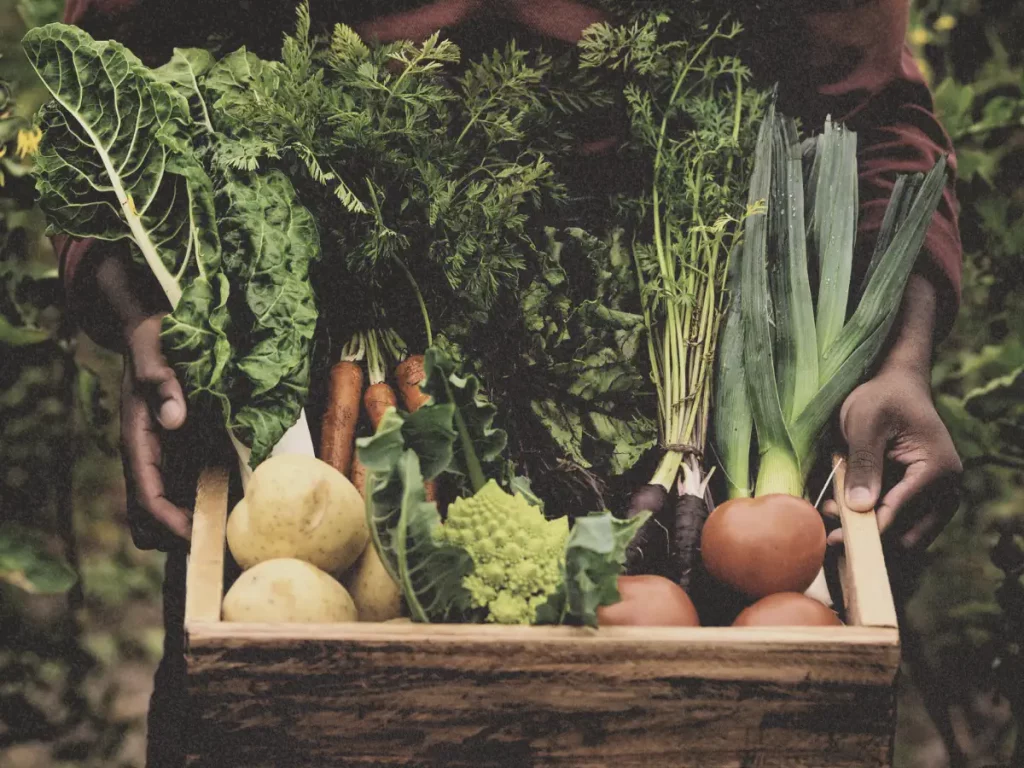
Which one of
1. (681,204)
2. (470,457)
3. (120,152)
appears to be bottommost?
(470,457)

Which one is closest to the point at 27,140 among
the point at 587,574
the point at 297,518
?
the point at 297,518

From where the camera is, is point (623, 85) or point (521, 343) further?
point (623, 85)

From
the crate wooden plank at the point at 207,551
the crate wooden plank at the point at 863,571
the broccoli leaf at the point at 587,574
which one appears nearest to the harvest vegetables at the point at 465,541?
the broccoli leaf at the point at 587,574

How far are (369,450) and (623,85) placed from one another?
109cm

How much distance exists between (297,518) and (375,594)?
0.58 feet

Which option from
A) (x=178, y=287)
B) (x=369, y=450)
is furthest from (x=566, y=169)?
(x=369, y=450)

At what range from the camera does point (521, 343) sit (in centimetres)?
210

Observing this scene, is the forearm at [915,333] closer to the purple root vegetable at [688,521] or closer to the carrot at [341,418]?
the purple root vegetable at [688,521]

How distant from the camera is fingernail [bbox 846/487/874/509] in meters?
1.94

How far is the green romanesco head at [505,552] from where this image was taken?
1627mm

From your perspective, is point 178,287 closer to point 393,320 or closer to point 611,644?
point 393,320

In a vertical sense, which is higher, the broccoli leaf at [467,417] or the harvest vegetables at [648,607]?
the broccoli leaf at [467,417]

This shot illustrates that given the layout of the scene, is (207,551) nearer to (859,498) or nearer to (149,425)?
(149,425)

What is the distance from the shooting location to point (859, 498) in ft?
6.38
